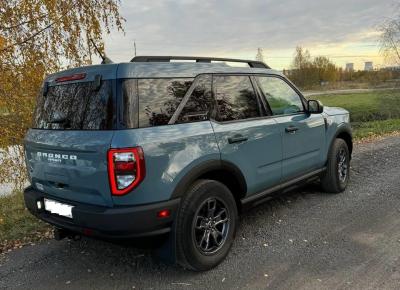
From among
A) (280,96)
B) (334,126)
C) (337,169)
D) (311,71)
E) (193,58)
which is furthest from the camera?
(311,71)

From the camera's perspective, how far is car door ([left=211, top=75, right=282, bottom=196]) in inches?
143

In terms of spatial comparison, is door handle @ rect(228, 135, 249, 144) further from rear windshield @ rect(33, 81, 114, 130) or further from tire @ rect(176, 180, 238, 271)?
rear windshield @ rect(33, 81, 114, 130)

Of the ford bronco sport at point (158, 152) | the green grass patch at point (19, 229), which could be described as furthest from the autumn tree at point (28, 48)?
the ford bronco sport at point (158, 152)

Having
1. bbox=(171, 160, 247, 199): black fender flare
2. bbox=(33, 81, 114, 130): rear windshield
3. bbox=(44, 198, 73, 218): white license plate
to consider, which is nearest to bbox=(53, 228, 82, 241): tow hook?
bbox=(44, 198, 73, 218): white license plate

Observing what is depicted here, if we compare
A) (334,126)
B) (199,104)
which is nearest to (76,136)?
(199,104)

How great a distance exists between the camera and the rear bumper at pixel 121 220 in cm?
290

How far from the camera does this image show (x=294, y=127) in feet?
14.8

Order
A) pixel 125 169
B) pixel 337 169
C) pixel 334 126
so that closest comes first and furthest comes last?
pixel 125 169 → pixel 334 126 → pixel 337 169

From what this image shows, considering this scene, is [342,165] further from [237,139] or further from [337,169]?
[237,139]

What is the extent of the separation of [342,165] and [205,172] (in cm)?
310

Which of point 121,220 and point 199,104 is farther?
point 199,104

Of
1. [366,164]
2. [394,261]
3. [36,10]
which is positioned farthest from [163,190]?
[366,164]

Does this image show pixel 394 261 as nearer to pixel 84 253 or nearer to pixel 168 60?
pixel 168 60

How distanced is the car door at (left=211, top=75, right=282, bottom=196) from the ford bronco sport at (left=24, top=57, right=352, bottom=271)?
0.5 inches
